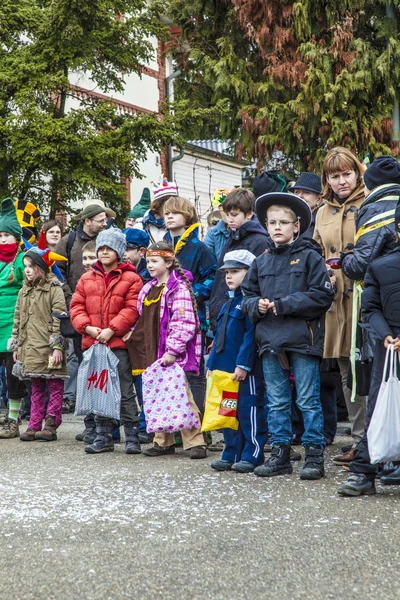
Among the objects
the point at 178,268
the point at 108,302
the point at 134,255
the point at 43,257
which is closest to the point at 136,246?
the point at 134,255

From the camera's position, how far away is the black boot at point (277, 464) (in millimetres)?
6109

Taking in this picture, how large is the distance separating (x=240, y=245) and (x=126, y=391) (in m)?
1.46

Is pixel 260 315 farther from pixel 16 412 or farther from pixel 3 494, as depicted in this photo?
pixel 16 412

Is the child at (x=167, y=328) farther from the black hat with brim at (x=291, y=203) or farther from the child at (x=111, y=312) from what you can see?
the black hat with brim at (x=291, y=203)

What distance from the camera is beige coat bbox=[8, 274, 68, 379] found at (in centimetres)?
830

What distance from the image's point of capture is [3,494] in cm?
569

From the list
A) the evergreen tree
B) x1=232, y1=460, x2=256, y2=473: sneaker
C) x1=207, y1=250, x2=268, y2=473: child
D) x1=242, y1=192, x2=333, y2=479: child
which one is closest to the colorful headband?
x1=207, y1=250, x2=268, y2=473: child

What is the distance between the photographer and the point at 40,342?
328 inches

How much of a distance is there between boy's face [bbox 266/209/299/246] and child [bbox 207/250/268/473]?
425 millimetres

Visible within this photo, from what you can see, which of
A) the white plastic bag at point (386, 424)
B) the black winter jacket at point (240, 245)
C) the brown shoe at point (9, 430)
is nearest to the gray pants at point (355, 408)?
the black winter jacket at point (240, 245)

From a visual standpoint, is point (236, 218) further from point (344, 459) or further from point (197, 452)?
point (344, 459)

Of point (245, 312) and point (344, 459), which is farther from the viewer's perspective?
point (344, 459)

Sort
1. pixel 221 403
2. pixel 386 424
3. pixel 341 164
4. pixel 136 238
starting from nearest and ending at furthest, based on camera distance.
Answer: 1. pixel 386 424
2. pixel 221 403
3. pixel 341 164
4. pixel 136 238

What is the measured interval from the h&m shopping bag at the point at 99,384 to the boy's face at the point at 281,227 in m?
1.91
